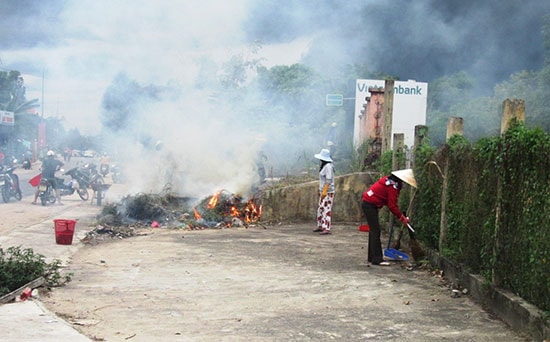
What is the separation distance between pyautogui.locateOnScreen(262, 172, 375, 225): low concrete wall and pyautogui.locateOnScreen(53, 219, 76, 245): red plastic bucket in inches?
202

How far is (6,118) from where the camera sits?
41.2 metres

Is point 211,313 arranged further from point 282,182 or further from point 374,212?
point 282,182

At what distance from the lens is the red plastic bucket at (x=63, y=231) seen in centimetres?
1078

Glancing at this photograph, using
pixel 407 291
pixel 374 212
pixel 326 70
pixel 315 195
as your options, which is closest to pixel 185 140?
pixel 315 195

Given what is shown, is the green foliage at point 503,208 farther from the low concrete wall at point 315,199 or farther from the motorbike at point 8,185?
the motorbike at point 8,185

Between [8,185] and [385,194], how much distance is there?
14.7 meters

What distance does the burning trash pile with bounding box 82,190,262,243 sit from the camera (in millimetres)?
14180

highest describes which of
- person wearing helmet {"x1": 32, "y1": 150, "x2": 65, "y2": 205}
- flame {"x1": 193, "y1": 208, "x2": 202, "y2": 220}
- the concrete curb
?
person wearing helmet {"x1": 32, "y1": 150, "x2": 65, "y2": 205}

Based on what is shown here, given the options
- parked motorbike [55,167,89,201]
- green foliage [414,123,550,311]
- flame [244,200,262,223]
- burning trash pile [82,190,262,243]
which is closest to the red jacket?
green foliage [414,123,550,311]

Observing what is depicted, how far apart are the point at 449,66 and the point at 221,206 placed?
81.0 feet

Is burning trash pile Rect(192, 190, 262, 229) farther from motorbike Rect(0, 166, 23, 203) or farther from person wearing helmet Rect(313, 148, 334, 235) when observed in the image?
motorbike Rect(0, 166, 23, 203)

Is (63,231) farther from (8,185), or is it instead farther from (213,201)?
(8,185)

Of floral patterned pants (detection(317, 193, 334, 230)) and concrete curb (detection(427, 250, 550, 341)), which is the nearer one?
concrete curb (detection(427, 250, 550, 341))

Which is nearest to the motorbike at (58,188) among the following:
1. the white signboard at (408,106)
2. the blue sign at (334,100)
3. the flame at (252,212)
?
the flame at (252,212)
